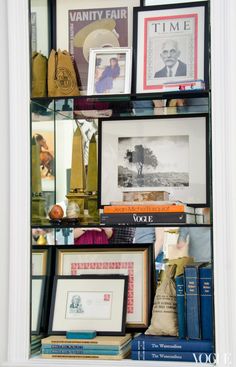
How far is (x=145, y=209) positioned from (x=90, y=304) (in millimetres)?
479

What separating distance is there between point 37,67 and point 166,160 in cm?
68

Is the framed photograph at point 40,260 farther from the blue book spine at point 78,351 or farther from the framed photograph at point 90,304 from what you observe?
the blue book spine at point 78,351

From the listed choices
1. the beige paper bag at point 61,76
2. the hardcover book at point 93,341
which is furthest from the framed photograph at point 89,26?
the hardcover book at point 93,341

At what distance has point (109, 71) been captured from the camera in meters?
2.93

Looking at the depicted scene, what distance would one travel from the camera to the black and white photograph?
9.70 feet

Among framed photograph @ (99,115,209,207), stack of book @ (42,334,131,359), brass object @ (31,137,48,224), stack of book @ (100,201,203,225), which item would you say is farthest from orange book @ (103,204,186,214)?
stack of book @ (42,334,131,359)

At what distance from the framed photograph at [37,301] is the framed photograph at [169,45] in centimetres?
90

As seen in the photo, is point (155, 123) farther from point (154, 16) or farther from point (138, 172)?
point (154, 16)

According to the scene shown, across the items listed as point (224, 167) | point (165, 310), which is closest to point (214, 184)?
point (224, 167)

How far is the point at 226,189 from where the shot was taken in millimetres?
2588

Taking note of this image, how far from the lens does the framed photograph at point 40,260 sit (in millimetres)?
2846

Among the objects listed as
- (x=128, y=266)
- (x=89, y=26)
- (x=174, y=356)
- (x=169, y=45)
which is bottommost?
(x=174, y=356)

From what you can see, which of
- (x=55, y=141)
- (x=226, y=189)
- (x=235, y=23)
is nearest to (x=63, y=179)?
(x=55, y=141)
